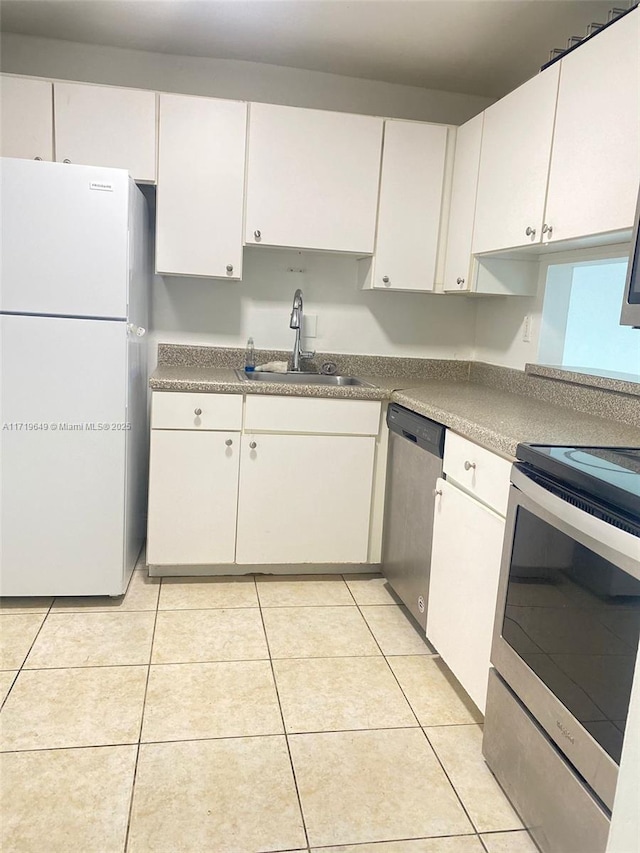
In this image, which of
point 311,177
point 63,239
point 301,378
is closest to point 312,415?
point 301,378

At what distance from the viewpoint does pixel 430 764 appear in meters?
Result: 1.77

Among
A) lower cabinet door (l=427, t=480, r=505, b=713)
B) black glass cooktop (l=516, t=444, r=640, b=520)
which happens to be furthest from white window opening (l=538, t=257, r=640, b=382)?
black glass cooktop (l=516, t=444, r=640, b=520)

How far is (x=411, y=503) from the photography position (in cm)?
253

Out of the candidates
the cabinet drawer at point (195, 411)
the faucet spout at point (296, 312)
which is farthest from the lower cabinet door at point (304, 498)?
the faucet spout at point (296, 312)

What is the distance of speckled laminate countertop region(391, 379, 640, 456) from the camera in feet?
5.88

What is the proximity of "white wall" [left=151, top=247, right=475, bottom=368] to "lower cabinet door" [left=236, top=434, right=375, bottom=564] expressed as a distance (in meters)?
0.70

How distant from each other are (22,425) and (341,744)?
1.55m

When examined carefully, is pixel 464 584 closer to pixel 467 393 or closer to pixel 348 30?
pixel 467 393

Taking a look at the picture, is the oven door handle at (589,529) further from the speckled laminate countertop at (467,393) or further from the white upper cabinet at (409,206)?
the white upper cabinet at (409,206)

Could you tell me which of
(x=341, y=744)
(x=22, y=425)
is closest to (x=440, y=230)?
(x=22, y=425)

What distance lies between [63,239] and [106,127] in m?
0.68

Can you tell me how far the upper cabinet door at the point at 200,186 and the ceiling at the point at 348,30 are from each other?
1.00 ft

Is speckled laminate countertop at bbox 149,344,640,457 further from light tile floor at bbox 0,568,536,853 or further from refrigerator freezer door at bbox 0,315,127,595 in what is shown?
light tile floor at bbox 0,568,536,853

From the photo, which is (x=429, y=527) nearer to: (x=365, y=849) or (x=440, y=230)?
(x=365, y=849)
